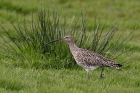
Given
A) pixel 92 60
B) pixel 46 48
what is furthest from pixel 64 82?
pixel 46 48

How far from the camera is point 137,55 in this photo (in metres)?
12.2

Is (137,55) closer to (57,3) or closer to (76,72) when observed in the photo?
(76,72)

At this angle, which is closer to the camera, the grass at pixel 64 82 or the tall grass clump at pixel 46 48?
the grass at pixel 64 82

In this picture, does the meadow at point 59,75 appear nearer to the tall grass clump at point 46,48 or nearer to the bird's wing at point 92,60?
the tall grass clump at point 46,48

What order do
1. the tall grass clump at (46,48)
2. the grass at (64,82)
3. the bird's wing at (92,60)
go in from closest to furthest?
the grass at (64,82) < the bird's wing at (92,60) < the tall grass clump at (46,48)

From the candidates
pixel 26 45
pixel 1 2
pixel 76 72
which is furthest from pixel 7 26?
pixel 76 72

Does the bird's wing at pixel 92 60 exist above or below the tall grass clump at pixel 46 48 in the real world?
above

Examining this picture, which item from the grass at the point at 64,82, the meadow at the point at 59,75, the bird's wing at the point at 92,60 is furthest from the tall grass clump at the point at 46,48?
the bird's wing at the point at 92,60

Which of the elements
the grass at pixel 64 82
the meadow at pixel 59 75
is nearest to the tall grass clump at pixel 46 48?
the meadow at pixel 59 75

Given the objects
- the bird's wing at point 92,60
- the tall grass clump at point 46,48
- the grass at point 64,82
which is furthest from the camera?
the tall grass clump at point 46,48

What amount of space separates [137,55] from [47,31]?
2917 mm

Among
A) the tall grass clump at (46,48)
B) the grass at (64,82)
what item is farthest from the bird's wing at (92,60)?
the tall grass clump at (46,48)

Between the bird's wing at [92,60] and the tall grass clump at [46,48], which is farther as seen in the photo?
the tall grass clump at [46,48]

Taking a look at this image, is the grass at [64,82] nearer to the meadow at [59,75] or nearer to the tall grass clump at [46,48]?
the meadow at [59,75]
